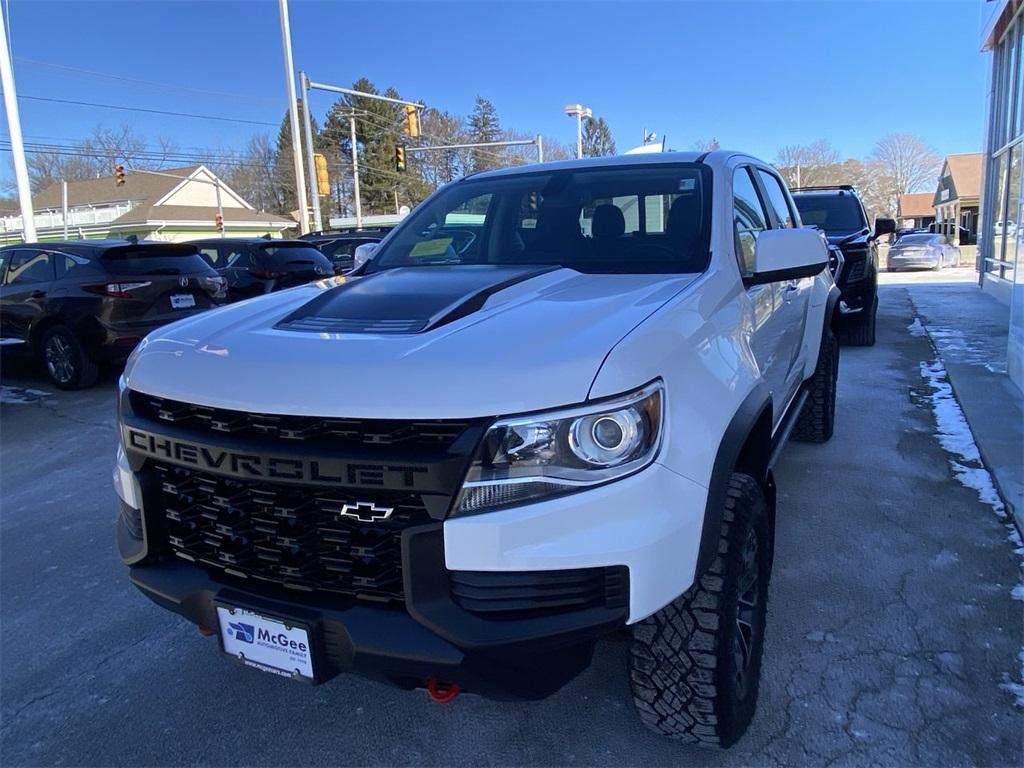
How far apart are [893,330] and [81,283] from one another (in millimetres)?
9996

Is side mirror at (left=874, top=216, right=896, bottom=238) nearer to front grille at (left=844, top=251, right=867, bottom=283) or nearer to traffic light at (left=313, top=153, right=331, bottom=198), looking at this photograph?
front grille at (left=844, top=251, right=867, bottom=283)

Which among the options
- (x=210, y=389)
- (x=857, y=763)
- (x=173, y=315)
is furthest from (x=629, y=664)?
(x=173, y=315)

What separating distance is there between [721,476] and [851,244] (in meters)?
6.94

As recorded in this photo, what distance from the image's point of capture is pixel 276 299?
269cm

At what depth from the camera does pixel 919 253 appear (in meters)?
22.8

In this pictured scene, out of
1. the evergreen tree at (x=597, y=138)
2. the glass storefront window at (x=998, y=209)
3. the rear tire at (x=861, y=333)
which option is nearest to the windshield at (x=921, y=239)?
the glass storefront window at (x=998, y=209)

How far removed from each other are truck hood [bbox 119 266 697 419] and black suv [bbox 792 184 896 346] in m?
6.15

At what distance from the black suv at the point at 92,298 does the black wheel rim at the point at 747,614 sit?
23.5 feet

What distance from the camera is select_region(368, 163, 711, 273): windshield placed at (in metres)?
2.81

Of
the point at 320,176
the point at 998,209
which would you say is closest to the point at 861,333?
the point at 998,209

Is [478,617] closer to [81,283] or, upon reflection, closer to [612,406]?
[612,406]

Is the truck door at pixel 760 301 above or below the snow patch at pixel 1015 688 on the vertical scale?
above

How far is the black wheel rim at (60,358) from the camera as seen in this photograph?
26.0 ft

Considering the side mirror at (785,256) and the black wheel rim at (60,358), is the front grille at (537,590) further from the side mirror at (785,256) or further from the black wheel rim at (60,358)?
the black wheel rim at (60,358)
